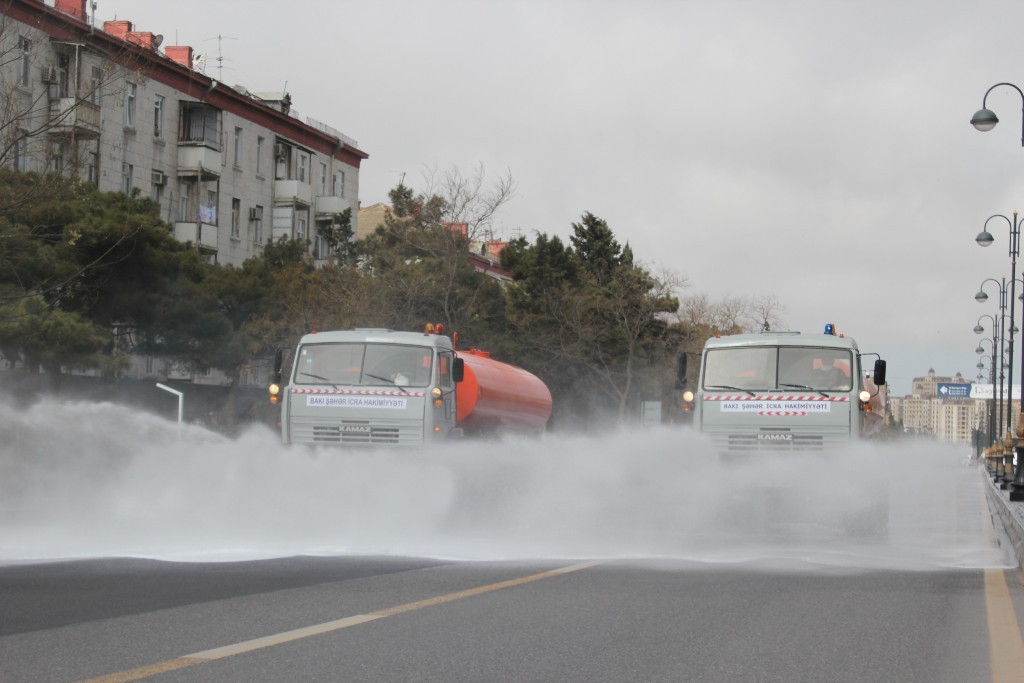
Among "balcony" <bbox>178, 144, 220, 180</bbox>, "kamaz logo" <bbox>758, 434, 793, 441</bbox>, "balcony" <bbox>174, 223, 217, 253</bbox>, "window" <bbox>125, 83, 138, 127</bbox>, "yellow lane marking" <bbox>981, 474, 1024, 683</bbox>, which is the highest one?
"window" <bbox>125, 83, 138, 127</bbox>

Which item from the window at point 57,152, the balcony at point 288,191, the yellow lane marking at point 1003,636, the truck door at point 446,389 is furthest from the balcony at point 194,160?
the yellow lane marking at point 1003,636

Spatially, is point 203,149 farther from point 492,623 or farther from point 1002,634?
point 1002,634

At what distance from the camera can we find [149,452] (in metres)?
16.4

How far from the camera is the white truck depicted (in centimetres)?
1781

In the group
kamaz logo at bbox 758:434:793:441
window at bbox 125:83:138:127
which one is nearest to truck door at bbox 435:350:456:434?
kamaz logo at bbox 758:434:793:441

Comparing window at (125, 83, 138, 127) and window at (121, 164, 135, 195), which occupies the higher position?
window at (125, 83, 138, 127)

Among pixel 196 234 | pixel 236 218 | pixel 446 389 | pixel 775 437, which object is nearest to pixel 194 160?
pixel 196 234

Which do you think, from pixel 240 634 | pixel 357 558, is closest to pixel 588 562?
pixel 357 558

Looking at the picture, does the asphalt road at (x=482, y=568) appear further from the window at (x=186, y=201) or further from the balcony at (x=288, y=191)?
the balcony at (x=288, y=191)

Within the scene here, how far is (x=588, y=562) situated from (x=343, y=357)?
7103 mm

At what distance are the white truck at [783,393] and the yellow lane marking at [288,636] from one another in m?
7.27

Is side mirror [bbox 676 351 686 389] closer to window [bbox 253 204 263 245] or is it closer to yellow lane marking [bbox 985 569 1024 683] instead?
yellow lane marking [bbox 985 569 1024 683]

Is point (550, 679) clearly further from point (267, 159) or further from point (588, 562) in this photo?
point (267, 159)

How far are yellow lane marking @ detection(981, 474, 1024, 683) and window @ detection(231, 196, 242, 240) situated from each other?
48950 millimetres
